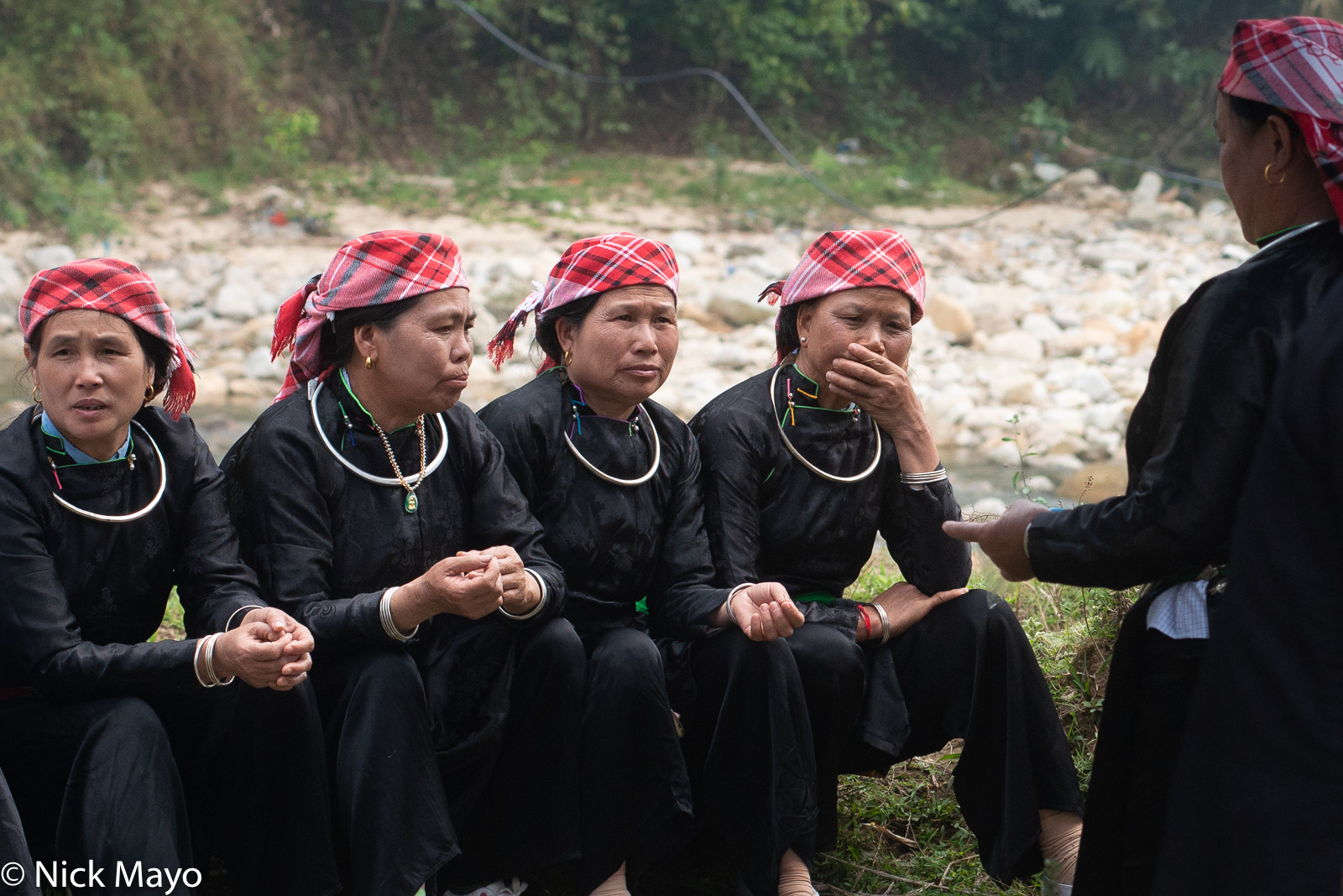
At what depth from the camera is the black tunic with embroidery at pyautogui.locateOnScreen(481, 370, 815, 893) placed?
2777 mm

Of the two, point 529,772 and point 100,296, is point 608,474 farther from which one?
point 100,296

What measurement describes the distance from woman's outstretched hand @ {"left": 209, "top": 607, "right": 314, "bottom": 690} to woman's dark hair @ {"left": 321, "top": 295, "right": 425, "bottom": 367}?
72 centimetres

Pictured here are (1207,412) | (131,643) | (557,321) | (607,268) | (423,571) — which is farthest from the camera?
(557,321)

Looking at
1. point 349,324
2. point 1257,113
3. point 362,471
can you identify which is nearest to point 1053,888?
point 1257,113

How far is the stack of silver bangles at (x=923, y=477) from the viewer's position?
315 cm

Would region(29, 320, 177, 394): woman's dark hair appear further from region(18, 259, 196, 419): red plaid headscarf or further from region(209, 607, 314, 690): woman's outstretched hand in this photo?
region(209, 607, 314, 690): woman's outstretched hand

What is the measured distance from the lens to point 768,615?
277 cm

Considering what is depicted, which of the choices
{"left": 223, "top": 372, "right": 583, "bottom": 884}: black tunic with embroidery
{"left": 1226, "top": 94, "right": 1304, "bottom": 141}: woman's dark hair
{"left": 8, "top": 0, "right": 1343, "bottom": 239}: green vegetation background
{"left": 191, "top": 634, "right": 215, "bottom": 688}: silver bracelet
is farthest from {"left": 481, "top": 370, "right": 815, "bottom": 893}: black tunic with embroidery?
{"left": 8, "top": 0, "right": 1343, "bottom": 239}: green vegetation background

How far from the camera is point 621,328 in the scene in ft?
10.0

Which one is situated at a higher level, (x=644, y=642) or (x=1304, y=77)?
(x=1304, y=77)

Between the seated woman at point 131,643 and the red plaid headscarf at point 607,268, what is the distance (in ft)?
2.82

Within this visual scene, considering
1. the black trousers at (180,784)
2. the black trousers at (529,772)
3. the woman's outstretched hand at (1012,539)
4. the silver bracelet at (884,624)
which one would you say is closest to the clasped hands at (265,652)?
the black trousers at (180,784)

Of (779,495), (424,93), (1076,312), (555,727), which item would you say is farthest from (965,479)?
(424,93)

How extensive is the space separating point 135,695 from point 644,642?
1.05 meters
